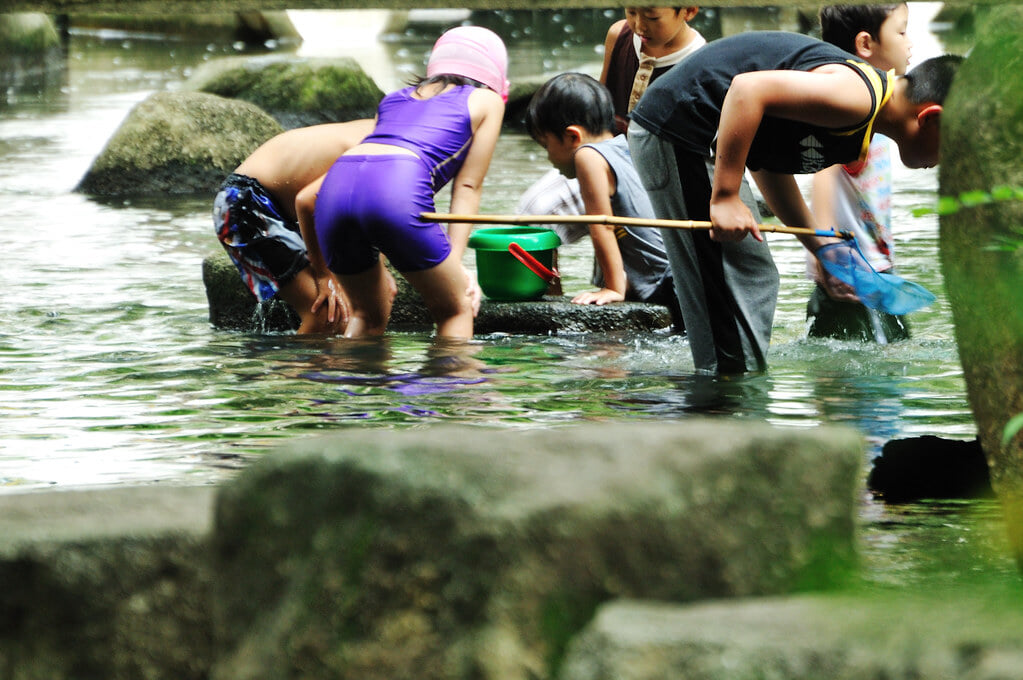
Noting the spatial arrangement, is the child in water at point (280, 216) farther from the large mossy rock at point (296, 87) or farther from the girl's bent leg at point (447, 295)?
the large mossy rock at point (296, 87)

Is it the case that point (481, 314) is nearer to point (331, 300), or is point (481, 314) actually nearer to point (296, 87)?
point (331, 300)

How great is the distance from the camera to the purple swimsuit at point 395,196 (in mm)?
4891

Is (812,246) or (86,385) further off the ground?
(812,246)

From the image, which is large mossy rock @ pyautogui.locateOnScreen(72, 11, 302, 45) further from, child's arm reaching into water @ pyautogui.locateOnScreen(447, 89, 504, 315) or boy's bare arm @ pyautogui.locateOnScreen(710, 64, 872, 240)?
boy's bare arm @ pyautogui.locateOnScreen(710, 64, 872, 240)

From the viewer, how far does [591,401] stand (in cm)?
459

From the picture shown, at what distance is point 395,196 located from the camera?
16.1ft

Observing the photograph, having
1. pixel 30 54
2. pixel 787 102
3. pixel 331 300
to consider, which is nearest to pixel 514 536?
pixel 787 102

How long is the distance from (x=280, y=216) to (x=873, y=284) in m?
2.32

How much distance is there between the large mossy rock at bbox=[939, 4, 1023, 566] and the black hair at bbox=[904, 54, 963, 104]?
131 centimetres

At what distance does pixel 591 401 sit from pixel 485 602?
2.54 metres

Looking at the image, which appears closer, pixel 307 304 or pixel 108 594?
pixel 108 594

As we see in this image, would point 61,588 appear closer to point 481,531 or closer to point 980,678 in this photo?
point 481,531

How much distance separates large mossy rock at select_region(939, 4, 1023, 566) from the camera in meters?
2.57

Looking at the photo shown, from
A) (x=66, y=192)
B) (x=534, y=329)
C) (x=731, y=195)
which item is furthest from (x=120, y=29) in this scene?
(x=731, y=195)
